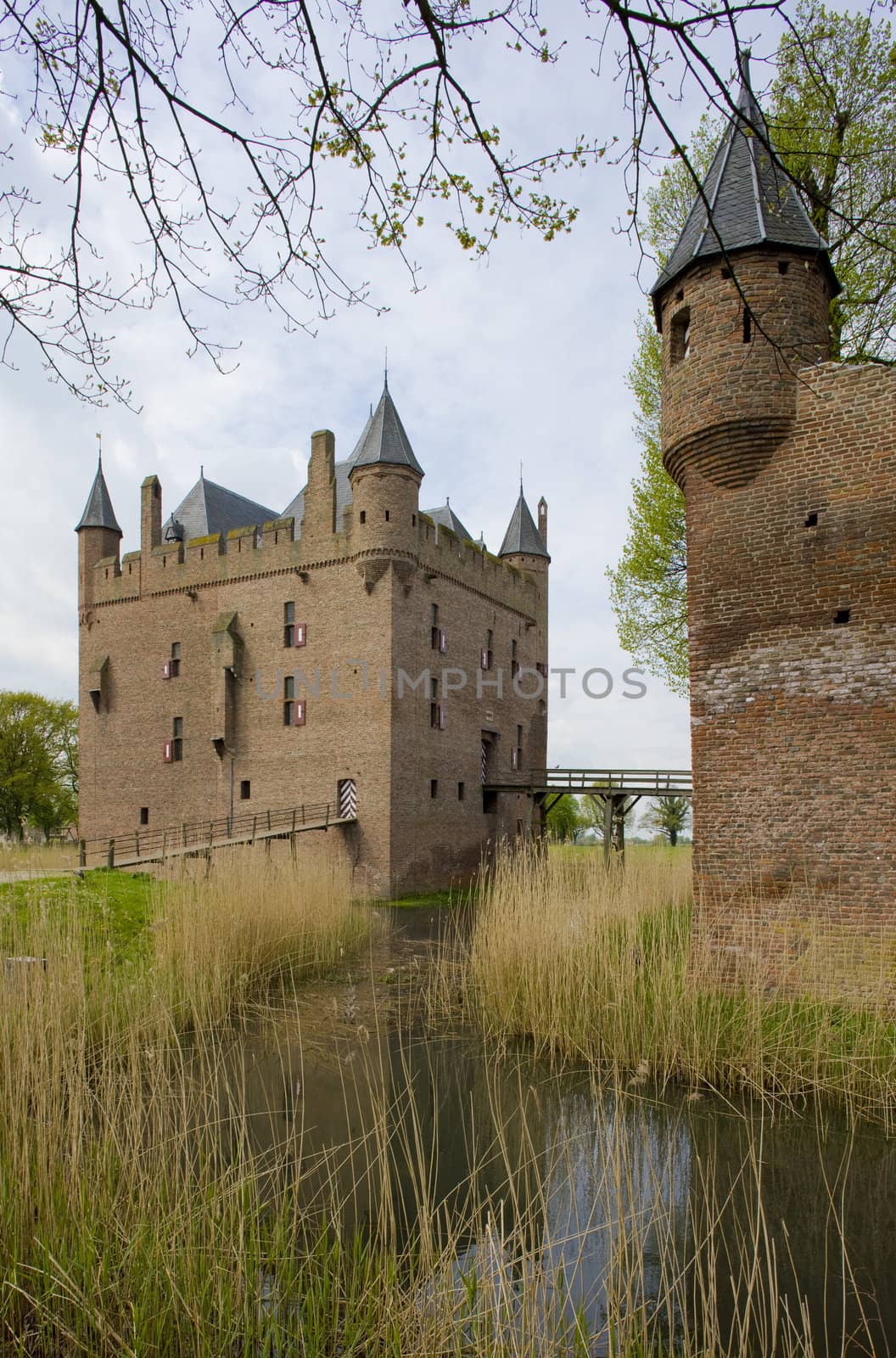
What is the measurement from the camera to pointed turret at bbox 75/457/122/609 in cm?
2602

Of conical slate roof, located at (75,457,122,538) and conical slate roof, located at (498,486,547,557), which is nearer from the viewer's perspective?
conical slate roof, located at (75,457,122,538)

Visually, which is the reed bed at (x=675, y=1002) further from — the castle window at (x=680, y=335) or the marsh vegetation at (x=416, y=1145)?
the castle window at (x=680, y=335)

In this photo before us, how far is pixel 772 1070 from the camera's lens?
5.95m

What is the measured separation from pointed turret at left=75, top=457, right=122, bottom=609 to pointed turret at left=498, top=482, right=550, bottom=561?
1204 centimetres

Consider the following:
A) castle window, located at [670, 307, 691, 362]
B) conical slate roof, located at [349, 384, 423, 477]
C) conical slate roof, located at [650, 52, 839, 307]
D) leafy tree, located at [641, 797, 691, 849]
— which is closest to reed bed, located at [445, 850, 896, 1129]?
castle window, located at [670, 307, 691, 362]

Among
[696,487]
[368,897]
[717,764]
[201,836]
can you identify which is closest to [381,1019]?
[717,764]

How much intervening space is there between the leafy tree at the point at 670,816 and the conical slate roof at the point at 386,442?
58.1 feet

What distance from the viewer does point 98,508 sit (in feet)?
85.5

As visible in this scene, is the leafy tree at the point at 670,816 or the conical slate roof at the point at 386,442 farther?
the leafy tree at the point at 670,816

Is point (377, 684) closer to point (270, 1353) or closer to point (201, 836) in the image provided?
point (201, 836)

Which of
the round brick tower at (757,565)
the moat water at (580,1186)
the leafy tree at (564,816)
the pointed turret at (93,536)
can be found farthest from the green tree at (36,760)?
the round brick tower at (757,565)

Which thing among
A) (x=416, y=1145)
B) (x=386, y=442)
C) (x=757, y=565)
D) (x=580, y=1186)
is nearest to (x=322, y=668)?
(x=386, y=442)

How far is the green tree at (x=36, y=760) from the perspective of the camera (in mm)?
33406

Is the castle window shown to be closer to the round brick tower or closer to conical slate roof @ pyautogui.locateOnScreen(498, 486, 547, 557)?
the round brick tower
